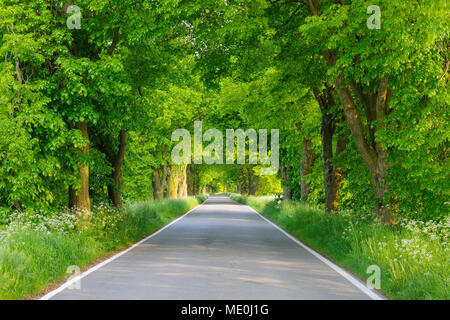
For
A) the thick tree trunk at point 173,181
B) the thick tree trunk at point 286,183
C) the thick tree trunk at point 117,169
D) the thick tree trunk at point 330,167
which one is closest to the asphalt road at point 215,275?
the thick tree trunk at point 330,167

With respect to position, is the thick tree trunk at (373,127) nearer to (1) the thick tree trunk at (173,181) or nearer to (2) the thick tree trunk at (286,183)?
(2) the thick tree trunk at (286,183)

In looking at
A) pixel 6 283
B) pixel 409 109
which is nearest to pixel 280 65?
pixel 409 109

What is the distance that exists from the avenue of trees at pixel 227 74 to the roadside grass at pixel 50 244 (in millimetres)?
863

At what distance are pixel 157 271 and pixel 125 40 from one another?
8.41 metres

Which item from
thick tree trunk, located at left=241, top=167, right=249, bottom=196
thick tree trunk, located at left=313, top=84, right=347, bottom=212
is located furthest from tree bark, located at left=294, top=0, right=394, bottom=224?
thick tree trunk, located at left=241, top=167, right=249, bottom=196

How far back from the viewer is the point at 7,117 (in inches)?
470

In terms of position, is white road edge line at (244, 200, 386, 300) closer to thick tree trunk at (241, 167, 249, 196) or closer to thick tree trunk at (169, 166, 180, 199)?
thick tree trunk at (169, 166, 180, 199)

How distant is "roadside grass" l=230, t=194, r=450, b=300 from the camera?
7.90 meters

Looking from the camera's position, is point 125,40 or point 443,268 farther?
point 125,40

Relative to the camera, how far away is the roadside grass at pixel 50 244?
8.26 meters

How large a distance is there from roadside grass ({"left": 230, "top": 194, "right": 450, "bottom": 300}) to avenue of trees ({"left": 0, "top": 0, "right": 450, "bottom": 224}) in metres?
0.97

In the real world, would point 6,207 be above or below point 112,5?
below

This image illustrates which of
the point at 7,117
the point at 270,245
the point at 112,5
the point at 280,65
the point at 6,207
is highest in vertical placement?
the point at 112,5

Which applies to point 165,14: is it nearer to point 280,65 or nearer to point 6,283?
point 280,65
